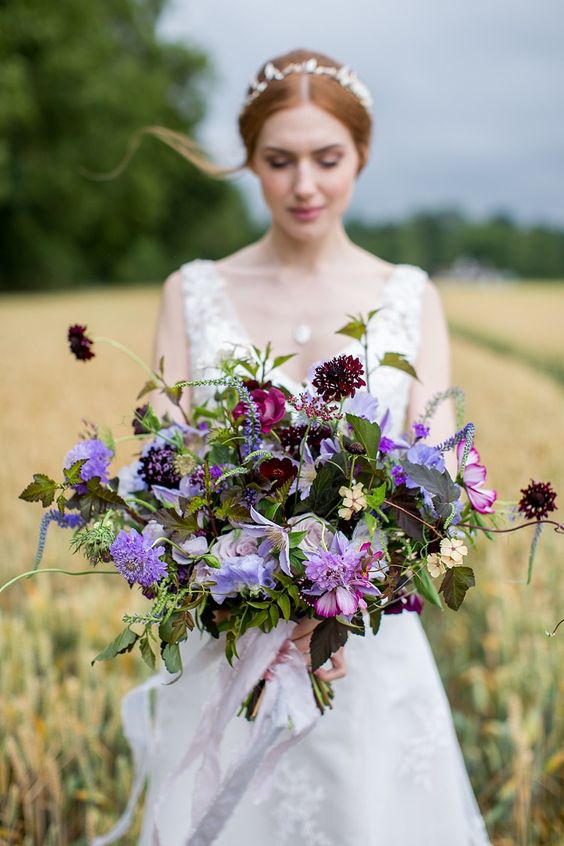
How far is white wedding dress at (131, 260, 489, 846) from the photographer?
193cm

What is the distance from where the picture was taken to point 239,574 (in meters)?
1.21

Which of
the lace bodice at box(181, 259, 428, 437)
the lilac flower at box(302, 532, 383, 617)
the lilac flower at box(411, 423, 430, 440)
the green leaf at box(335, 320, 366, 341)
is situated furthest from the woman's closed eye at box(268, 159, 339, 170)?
the lilac flower at box(302, 532, 383, 617)

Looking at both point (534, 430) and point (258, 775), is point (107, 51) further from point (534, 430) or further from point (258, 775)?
point (258, 775)

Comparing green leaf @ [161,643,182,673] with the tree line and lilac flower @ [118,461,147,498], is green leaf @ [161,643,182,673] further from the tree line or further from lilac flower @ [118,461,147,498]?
the tree line

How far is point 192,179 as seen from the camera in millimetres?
20750

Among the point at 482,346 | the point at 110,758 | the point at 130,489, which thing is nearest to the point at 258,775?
the point at 130,489

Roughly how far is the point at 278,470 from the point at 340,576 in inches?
7.0

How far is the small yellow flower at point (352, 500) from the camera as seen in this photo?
118cm

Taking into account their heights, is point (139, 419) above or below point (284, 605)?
above

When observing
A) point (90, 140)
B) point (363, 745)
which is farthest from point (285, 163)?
point (90, 140)

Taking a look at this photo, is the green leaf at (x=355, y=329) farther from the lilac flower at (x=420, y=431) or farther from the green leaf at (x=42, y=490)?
the green leaf at (x=42, y=490)

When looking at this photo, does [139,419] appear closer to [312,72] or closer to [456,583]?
[456,583]

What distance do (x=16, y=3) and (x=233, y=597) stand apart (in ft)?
41.2

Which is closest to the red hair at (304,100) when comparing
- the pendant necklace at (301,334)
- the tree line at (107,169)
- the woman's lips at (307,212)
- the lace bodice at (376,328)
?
the woman's lips at (307,212)
